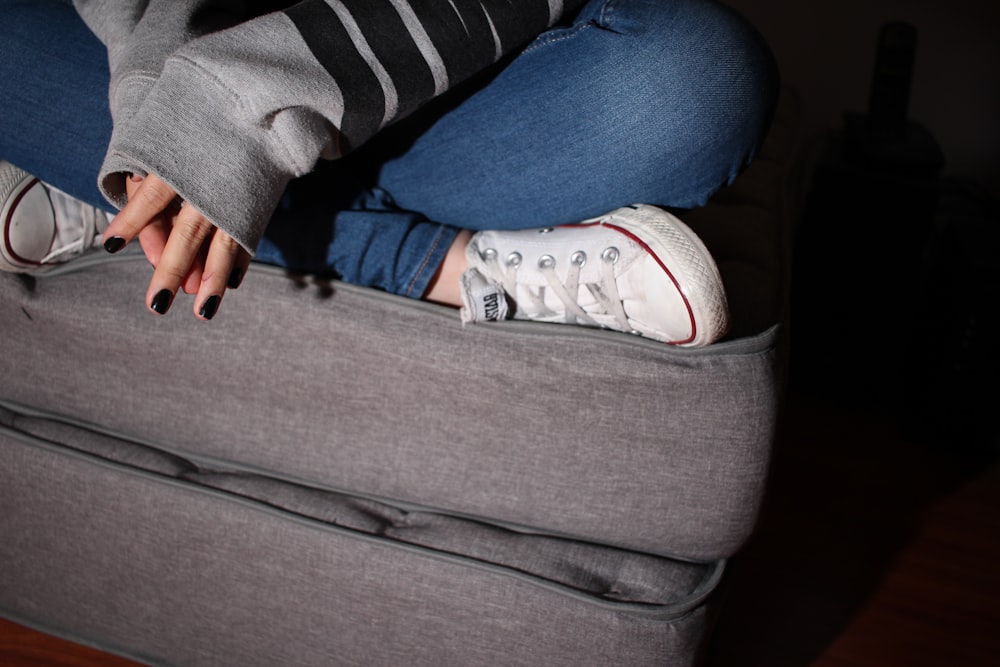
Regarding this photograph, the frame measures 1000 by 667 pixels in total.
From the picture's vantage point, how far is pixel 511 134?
667mm

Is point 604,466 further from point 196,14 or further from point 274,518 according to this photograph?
point 196,14

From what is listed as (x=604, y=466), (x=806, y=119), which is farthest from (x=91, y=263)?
(x=806, y=119)

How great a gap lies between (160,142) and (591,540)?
1.50 feet

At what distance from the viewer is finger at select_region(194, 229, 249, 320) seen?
55cm

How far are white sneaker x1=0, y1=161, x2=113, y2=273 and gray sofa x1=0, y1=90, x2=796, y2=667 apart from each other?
0.10 ft

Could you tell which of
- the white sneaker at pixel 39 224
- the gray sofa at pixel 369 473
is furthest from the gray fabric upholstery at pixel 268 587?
the white sneaker at pixel 39 224

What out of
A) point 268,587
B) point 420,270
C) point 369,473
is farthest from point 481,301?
point 268,587

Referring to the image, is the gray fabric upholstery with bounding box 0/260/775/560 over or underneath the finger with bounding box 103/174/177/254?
underneath

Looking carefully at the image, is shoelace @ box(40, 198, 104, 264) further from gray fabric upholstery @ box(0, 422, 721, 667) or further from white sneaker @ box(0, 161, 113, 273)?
gray fabric upholstery @ box(0, 422, 721, 667)

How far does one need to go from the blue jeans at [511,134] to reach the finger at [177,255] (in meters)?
0.14

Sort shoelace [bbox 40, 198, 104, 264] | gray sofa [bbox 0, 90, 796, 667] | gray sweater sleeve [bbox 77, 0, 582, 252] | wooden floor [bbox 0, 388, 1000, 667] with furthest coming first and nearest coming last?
wooden floor [bbox 0, 388, 1000, 667], shoelace [bbox 40, 198, 104, 264], gray sofa [bbox 0, 90, 796, 667], gray sweater sleeve [bbox 77, 0, 582, 252]

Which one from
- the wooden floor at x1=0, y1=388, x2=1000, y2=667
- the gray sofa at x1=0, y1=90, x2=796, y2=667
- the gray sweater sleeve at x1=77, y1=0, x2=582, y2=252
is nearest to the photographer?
the gray sweater sleeve at x1=77, y1=0, x2=582, y2=252

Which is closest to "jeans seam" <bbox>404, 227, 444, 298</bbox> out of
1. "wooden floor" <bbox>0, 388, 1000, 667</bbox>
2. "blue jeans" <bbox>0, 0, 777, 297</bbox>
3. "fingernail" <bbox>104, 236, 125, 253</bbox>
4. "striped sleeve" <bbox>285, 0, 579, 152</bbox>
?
"blue jeans" <bbox>0, 0, 777, 297</bbox>

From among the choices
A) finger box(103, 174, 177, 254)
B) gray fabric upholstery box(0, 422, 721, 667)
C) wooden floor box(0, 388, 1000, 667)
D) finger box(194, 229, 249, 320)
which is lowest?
wooden floor box(0, 388, 1000, 667)
